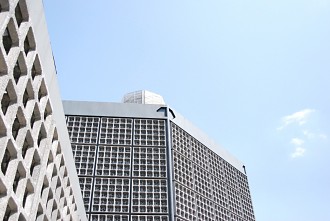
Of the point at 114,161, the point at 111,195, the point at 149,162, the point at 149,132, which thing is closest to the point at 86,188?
the point at 111,195

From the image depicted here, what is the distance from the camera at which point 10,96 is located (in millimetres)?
11477

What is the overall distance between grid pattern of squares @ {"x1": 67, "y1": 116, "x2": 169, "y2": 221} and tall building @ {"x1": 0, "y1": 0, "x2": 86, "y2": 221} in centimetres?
1342

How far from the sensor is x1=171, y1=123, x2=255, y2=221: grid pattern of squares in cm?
3316

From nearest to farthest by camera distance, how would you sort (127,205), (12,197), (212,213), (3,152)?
(3,152), (12,197), (127,205), (212,213)

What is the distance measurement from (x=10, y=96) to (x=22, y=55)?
4.91 feet

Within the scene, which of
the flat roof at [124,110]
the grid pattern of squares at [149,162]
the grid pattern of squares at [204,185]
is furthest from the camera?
the flat roof at [124,110]

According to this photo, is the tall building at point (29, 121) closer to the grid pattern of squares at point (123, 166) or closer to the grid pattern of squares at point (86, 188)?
the grid pattern of squares at point (86, 188)

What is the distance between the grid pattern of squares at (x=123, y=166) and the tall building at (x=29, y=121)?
13.4m

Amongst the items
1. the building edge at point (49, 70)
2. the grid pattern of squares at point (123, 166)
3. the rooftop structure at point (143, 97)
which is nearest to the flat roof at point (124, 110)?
the grid pattern of squares at point (123, 166)

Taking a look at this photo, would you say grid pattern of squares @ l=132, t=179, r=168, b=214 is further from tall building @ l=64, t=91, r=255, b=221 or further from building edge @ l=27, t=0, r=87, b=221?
building edge @ l=27, t=0, r=87, b=221

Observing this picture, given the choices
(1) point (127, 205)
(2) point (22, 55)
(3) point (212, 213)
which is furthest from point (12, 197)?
(3) point (212, 213)

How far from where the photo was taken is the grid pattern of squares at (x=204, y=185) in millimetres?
33156

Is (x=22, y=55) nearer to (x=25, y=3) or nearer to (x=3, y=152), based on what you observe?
(x=25, y=3)

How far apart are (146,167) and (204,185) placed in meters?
6.98
